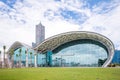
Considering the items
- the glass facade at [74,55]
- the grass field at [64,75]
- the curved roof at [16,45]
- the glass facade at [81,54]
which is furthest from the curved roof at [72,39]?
the grass field at [64,75]

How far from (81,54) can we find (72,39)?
7422mm

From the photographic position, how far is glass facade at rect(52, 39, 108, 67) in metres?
90.7

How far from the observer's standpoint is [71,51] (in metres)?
96.0

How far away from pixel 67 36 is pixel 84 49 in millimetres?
9402

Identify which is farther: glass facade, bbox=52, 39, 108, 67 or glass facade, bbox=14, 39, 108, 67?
glass facade, bbox=14, 39, 108, 67

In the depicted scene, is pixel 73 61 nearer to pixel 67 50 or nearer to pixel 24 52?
pixel 67 50

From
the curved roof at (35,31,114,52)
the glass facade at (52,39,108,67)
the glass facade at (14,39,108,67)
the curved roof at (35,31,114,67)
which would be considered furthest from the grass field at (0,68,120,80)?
the glass facade at (52,39,108,67)

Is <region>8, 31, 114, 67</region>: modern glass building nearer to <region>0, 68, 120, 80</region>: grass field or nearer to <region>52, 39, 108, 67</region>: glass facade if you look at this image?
<region>52, 39, 108, 67</region>: glass facade

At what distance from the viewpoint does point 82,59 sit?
305 ft

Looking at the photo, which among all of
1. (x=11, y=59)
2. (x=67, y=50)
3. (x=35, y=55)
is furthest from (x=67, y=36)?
(x=11, y=59)

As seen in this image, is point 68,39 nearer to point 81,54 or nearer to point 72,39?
point 72,39

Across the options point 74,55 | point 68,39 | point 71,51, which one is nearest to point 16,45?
point 68,39

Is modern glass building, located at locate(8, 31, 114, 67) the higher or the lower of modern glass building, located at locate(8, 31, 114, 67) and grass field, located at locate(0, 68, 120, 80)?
the higher

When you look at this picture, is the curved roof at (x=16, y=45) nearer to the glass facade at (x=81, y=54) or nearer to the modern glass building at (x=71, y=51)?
the modern glass building at (x=71, y=51)
